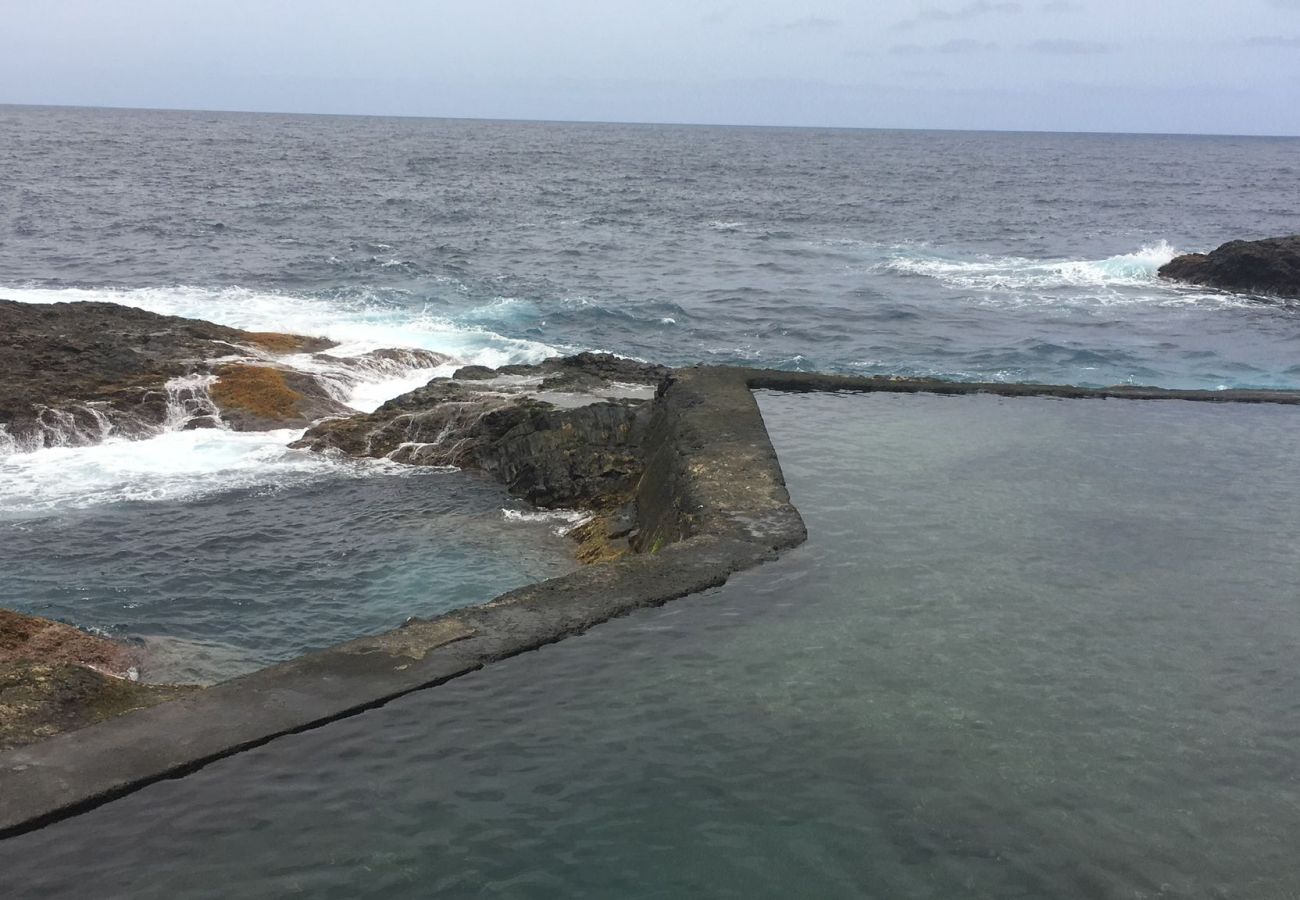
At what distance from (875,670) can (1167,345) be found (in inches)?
786

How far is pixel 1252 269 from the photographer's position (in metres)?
30.6

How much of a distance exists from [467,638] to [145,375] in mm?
12229

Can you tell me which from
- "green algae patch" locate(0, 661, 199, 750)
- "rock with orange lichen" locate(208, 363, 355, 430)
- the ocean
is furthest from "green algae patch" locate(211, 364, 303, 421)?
"green algae patch" locate(0, 661, 199, 750)

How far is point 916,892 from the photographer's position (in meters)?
5.06

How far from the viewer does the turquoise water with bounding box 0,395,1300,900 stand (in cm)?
517

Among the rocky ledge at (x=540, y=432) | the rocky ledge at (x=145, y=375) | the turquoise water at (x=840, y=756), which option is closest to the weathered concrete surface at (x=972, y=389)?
the rocky ledge at (x=540, y=432)

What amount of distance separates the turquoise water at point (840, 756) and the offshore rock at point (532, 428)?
16.2 feet

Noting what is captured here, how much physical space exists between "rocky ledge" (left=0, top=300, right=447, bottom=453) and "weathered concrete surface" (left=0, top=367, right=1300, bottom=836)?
7.83 meters

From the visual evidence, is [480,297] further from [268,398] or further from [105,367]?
[105,367]

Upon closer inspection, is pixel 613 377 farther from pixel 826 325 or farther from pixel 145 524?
pixel 826 325

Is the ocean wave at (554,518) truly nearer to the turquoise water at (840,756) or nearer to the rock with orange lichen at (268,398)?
the turquoise water at (840,756)

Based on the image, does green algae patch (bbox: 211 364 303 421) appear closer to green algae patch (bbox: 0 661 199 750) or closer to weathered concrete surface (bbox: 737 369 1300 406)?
weathered concrete surface (bbox: 737 369 1300 406)

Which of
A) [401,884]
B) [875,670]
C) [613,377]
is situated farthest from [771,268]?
[401,884]

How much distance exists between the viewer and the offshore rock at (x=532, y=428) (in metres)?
13.6
